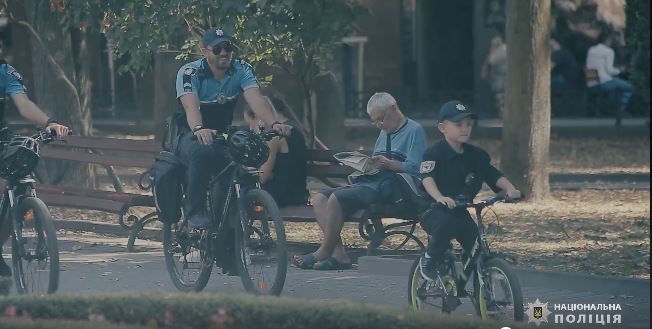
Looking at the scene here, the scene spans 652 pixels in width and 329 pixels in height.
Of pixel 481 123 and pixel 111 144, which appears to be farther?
pixel 481 123

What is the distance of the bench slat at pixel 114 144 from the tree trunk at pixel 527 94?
4167 millimetres

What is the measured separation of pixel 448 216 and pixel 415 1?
23025mm

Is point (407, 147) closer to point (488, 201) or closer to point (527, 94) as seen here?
point (488, 201)

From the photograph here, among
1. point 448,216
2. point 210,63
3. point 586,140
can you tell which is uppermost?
point 210,63

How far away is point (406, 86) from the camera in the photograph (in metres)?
31.3

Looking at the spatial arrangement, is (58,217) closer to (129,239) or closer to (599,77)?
(129,239)

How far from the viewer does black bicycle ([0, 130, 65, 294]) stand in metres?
9.52

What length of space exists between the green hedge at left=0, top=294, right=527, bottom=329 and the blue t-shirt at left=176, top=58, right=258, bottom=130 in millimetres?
2585

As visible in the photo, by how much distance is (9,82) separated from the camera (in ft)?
33.1

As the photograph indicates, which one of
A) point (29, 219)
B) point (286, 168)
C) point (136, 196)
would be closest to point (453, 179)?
point (29, 219)

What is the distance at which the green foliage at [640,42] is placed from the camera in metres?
15.0

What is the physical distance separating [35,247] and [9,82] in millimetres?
1172

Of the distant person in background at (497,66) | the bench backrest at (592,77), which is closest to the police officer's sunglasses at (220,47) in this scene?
the bench backrest at (592,77)


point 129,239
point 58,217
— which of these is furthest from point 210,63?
point 58,217
